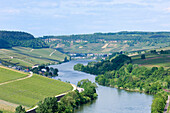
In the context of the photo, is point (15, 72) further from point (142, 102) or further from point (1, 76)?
point (142, 102)

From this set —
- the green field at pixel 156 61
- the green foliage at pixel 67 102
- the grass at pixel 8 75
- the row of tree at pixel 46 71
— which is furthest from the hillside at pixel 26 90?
the green field at pixel 156 61

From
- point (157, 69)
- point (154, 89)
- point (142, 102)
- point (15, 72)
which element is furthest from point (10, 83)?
point (157, 69)

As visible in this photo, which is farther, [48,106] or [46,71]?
[46,71]

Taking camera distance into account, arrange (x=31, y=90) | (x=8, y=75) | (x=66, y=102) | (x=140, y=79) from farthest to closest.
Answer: (x=140, y=79) → (x=8, y=75) → (x=31, y=90) → (x=66, y=102)

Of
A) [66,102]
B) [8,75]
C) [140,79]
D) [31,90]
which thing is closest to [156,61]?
[140,79]

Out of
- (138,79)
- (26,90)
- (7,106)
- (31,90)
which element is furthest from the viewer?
(138,79)

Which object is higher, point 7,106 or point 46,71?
point 7,106

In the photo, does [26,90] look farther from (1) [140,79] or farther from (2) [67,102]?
(1) [140,79]

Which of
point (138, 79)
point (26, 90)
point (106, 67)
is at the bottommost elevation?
point (106, 67)
